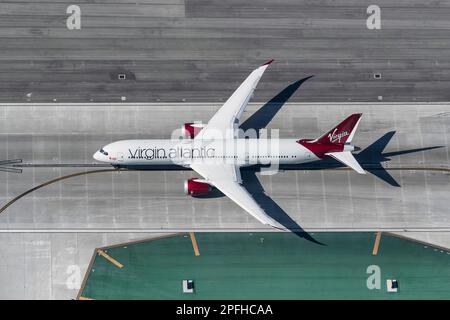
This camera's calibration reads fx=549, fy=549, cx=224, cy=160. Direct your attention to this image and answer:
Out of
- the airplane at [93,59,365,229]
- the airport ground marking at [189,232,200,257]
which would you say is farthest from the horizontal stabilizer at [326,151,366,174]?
the airport ground marking at [189,232,200,257]

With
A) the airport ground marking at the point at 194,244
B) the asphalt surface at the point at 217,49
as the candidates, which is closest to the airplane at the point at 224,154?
the airport ground marking at the point at 194,244

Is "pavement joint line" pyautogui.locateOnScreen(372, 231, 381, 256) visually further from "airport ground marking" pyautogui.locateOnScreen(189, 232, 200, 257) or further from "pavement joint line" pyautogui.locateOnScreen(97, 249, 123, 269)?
"pavement joint line" pyautogui.locateOnScreen(97, 249, 123, 269)

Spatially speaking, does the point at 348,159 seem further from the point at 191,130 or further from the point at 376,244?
the point at 191,130

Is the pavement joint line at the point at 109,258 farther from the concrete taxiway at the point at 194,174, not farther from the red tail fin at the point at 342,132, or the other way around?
the red tail fin at the point at 342,132

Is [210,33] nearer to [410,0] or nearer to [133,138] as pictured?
[133,138]

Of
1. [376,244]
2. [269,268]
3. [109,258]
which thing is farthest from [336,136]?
[109,258]
